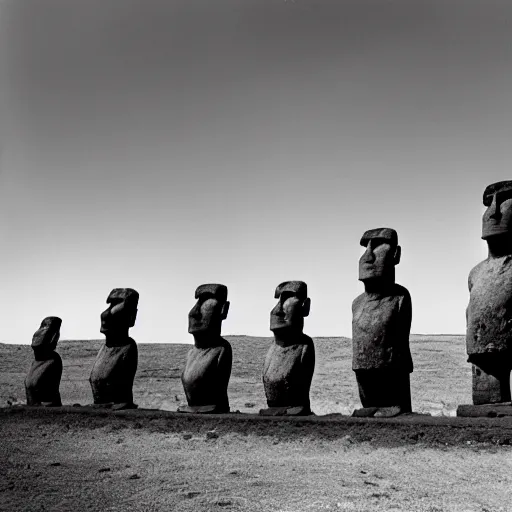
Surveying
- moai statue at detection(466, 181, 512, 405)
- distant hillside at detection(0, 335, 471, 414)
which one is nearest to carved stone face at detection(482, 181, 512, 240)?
moai statue at detection(466, 181, 512, 405)

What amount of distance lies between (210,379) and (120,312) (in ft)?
7.94

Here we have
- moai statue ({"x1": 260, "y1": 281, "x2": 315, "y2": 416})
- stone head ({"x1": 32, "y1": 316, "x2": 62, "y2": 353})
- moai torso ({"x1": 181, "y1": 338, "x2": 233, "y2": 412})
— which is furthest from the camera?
stone head ({"x1": 32, "y1": 316, "x2": 62, "y2": 353})

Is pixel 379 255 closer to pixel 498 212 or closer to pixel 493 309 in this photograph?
pixel 498 212

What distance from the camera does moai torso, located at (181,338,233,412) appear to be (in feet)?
32.5

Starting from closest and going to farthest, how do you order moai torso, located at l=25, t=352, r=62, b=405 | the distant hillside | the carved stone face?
the carved stone face < moai torso, located at l=25, t=352, r=62, b=405 < the distant hillside

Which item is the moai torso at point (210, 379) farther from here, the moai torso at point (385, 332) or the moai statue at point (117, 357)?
the moai torso at point (385, 332)

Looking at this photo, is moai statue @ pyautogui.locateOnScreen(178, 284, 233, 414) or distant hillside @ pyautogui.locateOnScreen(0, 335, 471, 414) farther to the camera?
distant hillside @ pyautogui.locateOnScreen(0, 335, 471, 414)

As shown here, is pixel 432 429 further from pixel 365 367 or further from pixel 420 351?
pixel 420 351

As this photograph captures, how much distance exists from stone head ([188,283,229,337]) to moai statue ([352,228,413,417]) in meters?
2.53

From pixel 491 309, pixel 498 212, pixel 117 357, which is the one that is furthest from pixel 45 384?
pixel 498 212

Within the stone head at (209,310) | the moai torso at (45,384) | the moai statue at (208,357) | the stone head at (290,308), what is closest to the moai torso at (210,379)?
the moai statue at (208,357)

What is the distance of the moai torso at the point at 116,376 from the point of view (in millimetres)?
10961

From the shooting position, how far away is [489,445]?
6168 mm

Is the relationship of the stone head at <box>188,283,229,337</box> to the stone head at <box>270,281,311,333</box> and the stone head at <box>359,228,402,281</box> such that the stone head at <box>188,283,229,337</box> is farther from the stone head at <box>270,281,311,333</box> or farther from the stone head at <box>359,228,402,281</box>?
the stone head at <box>359,228,402,281</box>
